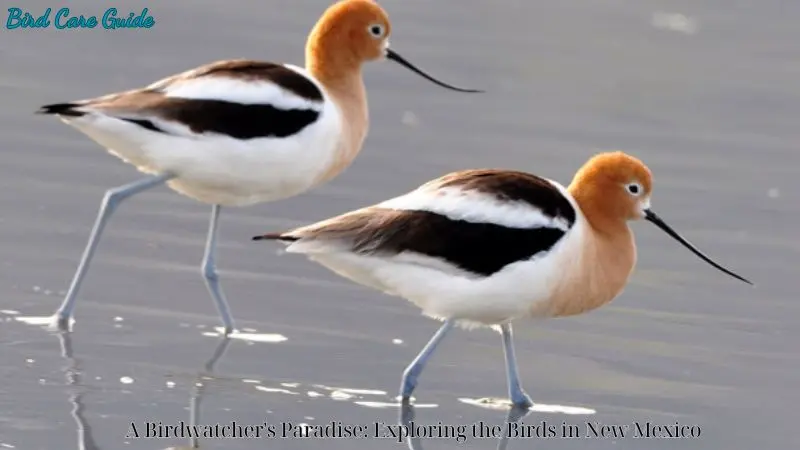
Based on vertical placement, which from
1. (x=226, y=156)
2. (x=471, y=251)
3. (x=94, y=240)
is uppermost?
(x=226, y=156)

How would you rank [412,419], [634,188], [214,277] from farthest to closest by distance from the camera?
1. [214,277]
2. [634,188]
3. [412,419]

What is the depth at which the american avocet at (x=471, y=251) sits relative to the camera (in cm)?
765

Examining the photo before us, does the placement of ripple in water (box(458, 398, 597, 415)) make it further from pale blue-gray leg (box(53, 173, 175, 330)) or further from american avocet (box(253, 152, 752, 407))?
pale blue-gray leg (box(53, 173, 175, 330))

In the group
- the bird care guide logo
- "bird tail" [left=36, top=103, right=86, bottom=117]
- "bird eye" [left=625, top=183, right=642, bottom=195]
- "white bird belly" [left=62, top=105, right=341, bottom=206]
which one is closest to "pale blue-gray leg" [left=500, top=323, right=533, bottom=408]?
"bird eye" [left=625, top=183, right=642, bottom=195]

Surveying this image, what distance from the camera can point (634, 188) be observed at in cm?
820

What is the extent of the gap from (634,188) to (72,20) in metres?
7.93

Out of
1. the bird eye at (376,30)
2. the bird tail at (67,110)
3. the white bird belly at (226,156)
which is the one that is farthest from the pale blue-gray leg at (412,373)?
the bird eye at (376,30)

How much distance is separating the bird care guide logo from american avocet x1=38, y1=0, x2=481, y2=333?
6270 millimetres

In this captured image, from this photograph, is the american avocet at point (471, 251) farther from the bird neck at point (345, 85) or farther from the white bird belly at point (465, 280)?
the bird neck at point (345, 85)

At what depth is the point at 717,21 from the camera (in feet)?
55.8

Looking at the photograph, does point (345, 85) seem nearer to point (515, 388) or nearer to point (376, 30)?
point (376, 30)

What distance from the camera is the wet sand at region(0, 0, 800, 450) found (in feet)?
25.1

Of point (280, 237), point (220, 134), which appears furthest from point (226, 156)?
point (280, 237)

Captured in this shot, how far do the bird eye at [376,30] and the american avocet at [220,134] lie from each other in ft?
1.88
